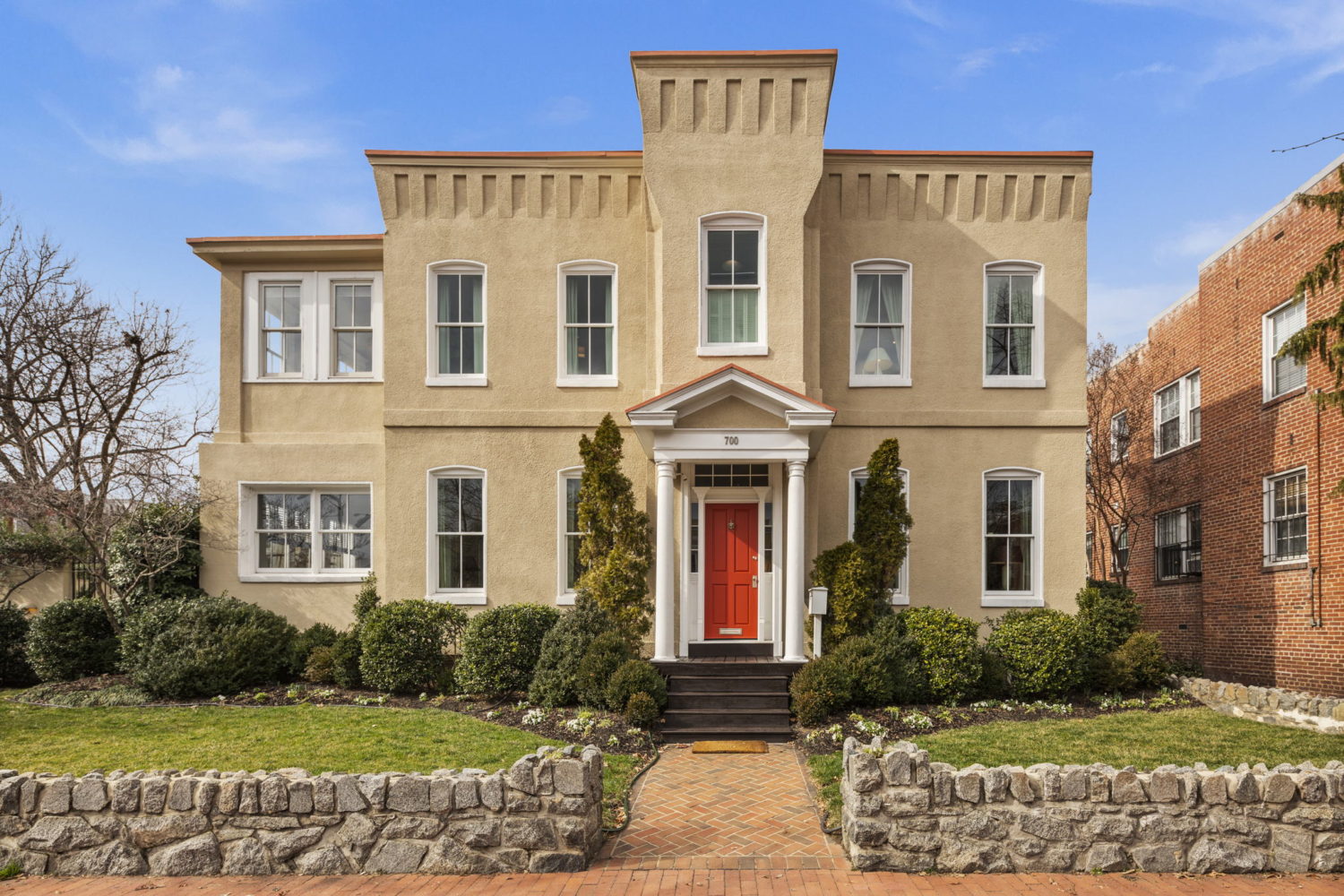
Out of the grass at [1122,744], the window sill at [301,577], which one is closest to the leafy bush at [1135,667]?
the grass at [1122,744]

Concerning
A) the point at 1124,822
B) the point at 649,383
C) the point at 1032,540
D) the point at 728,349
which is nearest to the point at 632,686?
the point at 649,383

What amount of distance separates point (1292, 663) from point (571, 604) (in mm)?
11604

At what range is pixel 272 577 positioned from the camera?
15.7 metres

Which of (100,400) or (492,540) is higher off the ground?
(100,400)

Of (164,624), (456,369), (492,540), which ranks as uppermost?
(456,369)

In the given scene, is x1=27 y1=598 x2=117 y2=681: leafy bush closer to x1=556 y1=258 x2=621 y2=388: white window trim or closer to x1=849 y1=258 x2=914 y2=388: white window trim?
x1=556 y1=258 x2=621 y2=388: white window trim

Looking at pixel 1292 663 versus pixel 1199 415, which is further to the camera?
pixel 1199 415

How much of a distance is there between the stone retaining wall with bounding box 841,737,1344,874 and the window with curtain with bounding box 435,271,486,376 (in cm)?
1054

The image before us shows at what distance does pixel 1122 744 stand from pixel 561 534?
8.47 meters

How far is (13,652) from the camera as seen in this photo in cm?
1529

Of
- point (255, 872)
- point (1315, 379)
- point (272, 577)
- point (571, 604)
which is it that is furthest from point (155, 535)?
point (1315, 379)

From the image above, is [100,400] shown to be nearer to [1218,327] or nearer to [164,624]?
[164,624]

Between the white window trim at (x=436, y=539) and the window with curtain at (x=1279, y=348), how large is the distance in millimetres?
13053

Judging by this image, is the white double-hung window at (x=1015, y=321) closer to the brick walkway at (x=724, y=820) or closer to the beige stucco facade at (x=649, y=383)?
the beige stucco facade at (x=649, y=383)
